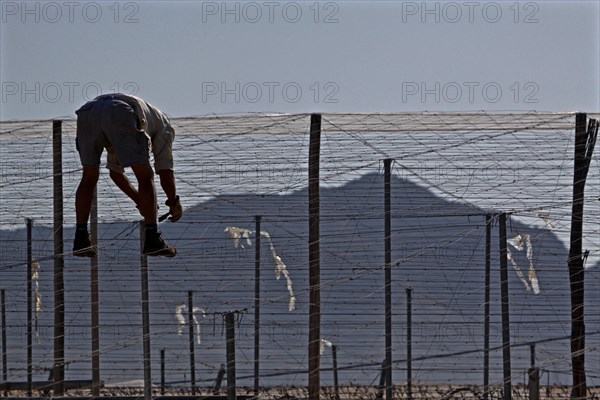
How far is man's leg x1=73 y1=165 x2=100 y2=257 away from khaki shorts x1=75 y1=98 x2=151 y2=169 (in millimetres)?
231

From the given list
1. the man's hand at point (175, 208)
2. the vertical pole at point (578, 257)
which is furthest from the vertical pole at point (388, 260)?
the man's hand at point (175, 208)

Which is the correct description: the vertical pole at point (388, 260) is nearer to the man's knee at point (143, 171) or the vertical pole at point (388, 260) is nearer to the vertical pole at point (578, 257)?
the vertical pole at point (578, 257)

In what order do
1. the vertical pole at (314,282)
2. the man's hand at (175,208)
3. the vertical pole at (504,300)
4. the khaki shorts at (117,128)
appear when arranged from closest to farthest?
1. the khaki shorts at (117,128)
2. the man's hand at (175,208)
3. the vertical pole at (314,282)
4. the vertical pole at (504,300)

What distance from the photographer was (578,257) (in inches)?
296

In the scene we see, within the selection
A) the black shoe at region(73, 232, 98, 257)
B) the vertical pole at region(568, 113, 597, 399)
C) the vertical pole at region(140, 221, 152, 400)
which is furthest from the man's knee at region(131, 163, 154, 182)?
the vertical pole at region(568, 113, 597, 399)

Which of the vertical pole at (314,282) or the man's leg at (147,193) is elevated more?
the man's leg at (147,193)

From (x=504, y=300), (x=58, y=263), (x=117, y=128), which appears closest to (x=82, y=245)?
(x=117, y=128)

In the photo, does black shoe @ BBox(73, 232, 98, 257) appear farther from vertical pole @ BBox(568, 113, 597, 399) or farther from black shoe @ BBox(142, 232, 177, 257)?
vertical pole @ BBox(568, 113, 597, 399)

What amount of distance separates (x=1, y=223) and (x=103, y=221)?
0.74 meters

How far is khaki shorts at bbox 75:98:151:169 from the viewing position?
614 centimetres

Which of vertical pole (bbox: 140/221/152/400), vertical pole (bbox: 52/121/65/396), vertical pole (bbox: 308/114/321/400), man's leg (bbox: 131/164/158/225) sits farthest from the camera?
vertical pole (bbox: 52/121/65/396)

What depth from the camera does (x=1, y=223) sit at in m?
8.38

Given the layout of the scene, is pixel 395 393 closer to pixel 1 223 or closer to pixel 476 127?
pixel 476 127

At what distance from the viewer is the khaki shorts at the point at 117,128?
614 cm
